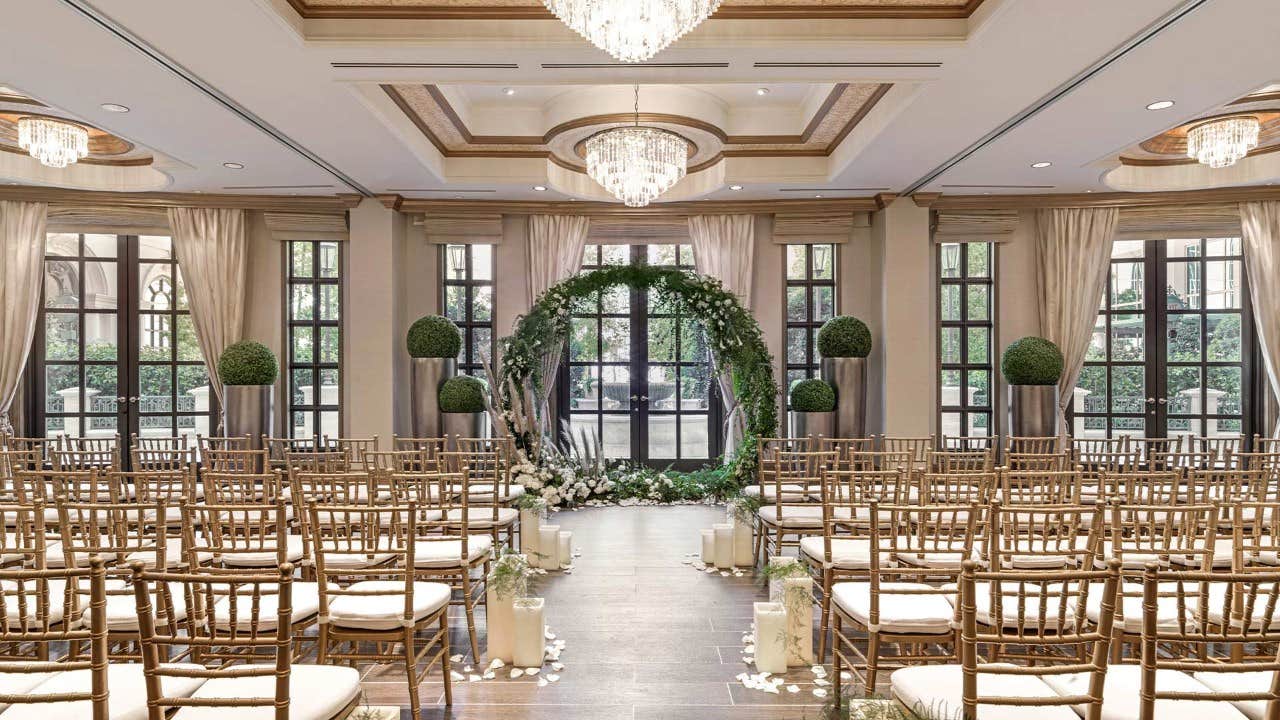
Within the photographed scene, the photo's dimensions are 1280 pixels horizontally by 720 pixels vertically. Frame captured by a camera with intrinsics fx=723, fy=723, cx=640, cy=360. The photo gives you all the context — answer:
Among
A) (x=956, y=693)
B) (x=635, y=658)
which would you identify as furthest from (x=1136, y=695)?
(x=635, y=658)

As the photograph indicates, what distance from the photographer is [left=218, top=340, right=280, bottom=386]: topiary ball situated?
752 centimetres

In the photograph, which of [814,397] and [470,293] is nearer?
[814,397]

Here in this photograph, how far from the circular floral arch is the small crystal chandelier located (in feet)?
5.58

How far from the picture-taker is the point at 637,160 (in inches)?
238

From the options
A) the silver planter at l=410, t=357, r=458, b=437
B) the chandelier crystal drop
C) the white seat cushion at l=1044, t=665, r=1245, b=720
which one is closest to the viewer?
the white seat cushion at l=1044, t=665, r=1245, b=720

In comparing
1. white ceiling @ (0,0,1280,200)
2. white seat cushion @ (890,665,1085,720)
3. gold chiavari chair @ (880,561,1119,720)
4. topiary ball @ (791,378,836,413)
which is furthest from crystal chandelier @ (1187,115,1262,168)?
white seat cushion @ (890,665,1085,720)

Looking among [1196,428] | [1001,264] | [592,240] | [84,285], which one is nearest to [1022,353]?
[1001,264]

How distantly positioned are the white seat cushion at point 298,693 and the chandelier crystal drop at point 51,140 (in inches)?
224

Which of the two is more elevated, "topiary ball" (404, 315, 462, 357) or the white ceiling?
the white ceiling

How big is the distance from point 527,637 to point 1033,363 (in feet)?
20.6

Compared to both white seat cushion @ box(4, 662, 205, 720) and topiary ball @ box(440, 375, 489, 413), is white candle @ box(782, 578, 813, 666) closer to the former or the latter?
white seat cushion @ box(4, 662, 205, 720)

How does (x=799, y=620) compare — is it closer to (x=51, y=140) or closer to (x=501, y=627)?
(x=501, y=627)

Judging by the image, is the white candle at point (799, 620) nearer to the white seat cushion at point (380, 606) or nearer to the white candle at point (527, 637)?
the white candle at point (527, 637)

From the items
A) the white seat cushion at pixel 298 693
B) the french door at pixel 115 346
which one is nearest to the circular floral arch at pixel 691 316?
the french door at pixel 115 346
